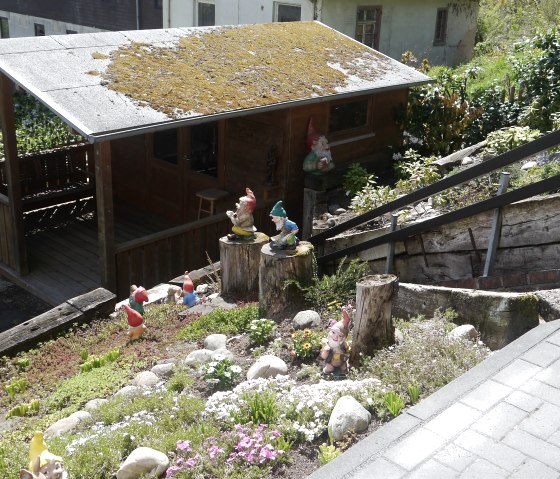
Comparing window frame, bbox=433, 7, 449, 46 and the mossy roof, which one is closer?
the mossy roof

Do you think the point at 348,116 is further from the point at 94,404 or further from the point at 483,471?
the point at 483,471

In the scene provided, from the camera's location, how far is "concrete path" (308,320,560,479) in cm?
417

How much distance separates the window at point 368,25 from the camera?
2103cm

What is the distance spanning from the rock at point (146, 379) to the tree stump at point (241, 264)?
211 cm

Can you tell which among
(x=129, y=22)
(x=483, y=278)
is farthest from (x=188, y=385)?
(x=129, y=22)

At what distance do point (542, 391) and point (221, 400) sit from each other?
91.6 inches

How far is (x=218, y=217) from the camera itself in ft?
34.2

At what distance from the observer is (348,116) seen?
40.4 feet

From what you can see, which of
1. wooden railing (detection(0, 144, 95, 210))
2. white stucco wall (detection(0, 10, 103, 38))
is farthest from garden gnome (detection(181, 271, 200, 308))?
white stucco wall (detection(0, 10, 103, 38))

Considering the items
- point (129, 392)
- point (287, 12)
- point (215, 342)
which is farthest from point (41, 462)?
point (287, 12)

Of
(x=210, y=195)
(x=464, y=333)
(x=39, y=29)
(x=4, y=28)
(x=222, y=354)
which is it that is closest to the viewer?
(x=464, y=333)

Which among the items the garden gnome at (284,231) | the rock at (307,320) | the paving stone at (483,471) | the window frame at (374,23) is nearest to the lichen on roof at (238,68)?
the garden gnome at (284,231)

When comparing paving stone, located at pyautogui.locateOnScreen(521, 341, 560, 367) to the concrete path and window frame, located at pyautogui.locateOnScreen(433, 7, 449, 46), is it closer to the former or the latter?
the concrete path

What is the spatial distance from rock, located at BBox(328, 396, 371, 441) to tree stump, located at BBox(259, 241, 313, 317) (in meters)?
2.54
